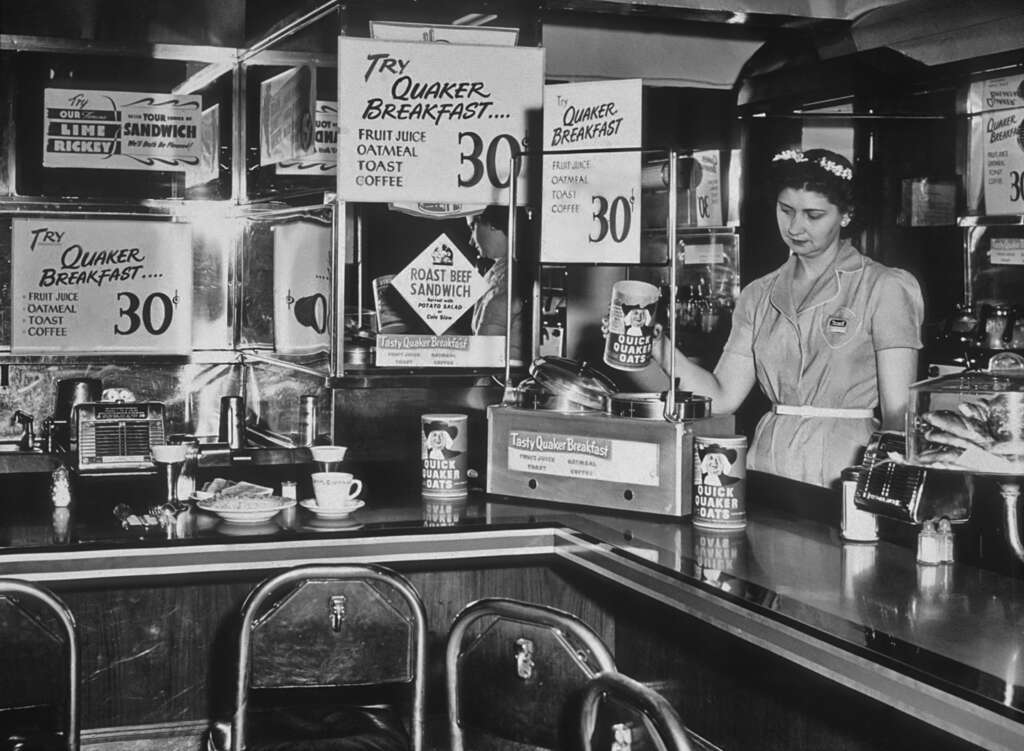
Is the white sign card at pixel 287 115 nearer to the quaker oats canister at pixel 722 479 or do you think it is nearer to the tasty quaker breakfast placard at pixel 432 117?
the tasty quaker breakfast placard at pixel 432 117

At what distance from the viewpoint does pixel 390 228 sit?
3.88 metres

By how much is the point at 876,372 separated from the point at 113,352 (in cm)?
321

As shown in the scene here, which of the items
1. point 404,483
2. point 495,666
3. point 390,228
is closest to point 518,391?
point 404,483

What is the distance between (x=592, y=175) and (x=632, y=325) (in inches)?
30.7

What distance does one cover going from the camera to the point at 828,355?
4.14 metres

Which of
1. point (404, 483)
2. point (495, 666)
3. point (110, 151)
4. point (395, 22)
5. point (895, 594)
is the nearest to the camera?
point (495, 666)

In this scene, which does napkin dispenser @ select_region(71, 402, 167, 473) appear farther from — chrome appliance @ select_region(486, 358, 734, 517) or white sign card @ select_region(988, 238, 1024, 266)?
white sign card @ select_region(988, 238, 1024, 266)

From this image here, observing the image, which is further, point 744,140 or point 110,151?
point 744,140

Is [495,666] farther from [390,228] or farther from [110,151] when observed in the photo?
[110,151]

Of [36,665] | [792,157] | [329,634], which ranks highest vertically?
[792,157]

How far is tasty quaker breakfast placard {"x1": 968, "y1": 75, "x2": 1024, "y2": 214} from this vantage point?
4.89 m

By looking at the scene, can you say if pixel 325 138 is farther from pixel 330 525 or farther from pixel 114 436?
pixel 330 525

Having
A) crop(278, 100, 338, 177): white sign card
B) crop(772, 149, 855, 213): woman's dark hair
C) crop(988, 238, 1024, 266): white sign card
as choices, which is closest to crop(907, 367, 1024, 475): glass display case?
crop(772, 149, 855, 213): woman's dark hair

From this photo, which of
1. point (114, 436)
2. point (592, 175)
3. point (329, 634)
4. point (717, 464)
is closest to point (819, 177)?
point (592, 175)
